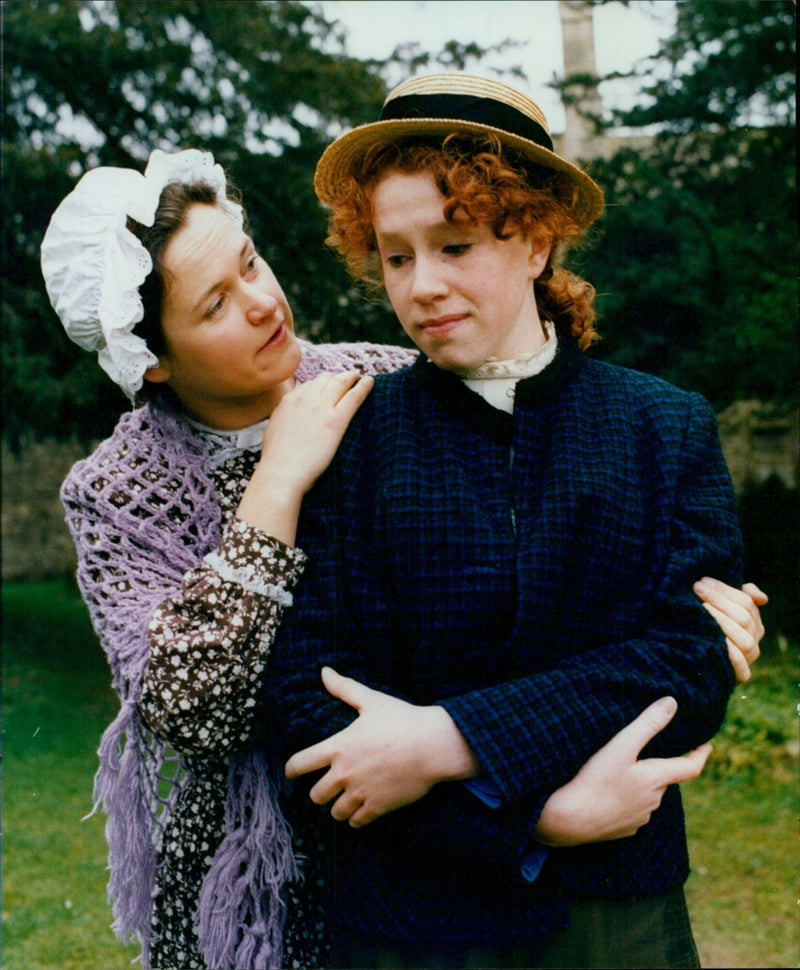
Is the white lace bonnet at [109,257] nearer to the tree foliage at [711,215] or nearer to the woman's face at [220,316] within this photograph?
Result: the woman's face at [220,316]

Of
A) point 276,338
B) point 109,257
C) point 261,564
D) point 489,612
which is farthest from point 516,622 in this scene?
point 109,257

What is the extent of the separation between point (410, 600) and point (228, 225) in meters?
0.90

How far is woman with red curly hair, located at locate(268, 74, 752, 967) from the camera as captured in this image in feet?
4.96

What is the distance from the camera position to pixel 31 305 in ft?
17.6

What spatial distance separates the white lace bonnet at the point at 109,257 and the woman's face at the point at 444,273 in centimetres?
48

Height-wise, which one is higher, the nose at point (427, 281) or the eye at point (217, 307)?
the nose at point (427, 281)

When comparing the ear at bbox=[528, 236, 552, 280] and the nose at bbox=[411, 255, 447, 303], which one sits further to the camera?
the ear at bbox=[528, 236, 552, 280]

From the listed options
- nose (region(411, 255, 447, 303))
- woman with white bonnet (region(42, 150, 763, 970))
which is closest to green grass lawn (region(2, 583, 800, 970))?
woman with white bonnet (region(42, 150, 763, 970))

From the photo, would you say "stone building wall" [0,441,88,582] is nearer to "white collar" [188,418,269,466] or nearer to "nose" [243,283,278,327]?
"white collar" [188,418,269,466]

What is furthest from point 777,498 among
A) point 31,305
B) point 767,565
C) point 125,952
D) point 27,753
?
point 27,753

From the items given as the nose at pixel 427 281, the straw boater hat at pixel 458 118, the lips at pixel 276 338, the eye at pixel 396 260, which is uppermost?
the straw boater hat at pixel 458 118

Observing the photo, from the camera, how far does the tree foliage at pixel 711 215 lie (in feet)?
13.2

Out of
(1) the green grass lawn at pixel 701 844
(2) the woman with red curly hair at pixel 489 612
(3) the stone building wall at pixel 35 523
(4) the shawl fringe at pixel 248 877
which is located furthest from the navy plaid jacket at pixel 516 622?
(3) the stone building wall at pixel 35 523

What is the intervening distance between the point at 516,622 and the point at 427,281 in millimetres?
591
